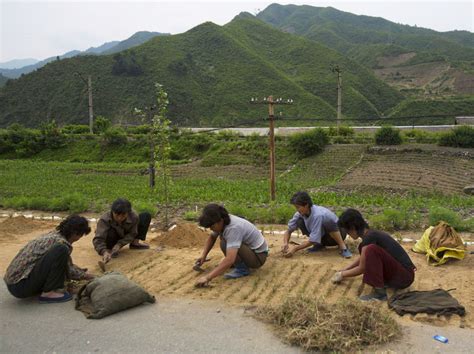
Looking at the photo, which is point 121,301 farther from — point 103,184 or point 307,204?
point 103,184

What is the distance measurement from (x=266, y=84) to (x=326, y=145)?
32.0 m

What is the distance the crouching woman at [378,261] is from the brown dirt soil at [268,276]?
0.28 metres

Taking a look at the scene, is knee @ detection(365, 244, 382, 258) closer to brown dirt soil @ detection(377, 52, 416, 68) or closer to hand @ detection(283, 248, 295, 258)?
hand @ detection(283, 248, 295, 258)

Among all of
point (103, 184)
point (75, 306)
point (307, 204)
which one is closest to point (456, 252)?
point (307, 204)

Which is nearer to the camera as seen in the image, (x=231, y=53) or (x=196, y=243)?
(x=196, y=243)

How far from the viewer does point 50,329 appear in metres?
4.37

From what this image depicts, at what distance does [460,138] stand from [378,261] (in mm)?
21355

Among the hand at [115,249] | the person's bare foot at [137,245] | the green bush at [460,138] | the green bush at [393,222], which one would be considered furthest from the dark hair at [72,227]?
the green bush at [460,138]

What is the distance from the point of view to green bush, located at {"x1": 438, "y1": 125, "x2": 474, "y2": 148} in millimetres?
23328

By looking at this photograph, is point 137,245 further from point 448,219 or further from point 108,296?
point 448,219

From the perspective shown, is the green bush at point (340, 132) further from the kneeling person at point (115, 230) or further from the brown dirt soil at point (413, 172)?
the kneeling person at point (115, 230)

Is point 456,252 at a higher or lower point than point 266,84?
lower

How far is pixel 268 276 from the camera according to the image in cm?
566

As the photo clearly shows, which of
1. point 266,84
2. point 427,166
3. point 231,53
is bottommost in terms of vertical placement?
point 427,166
